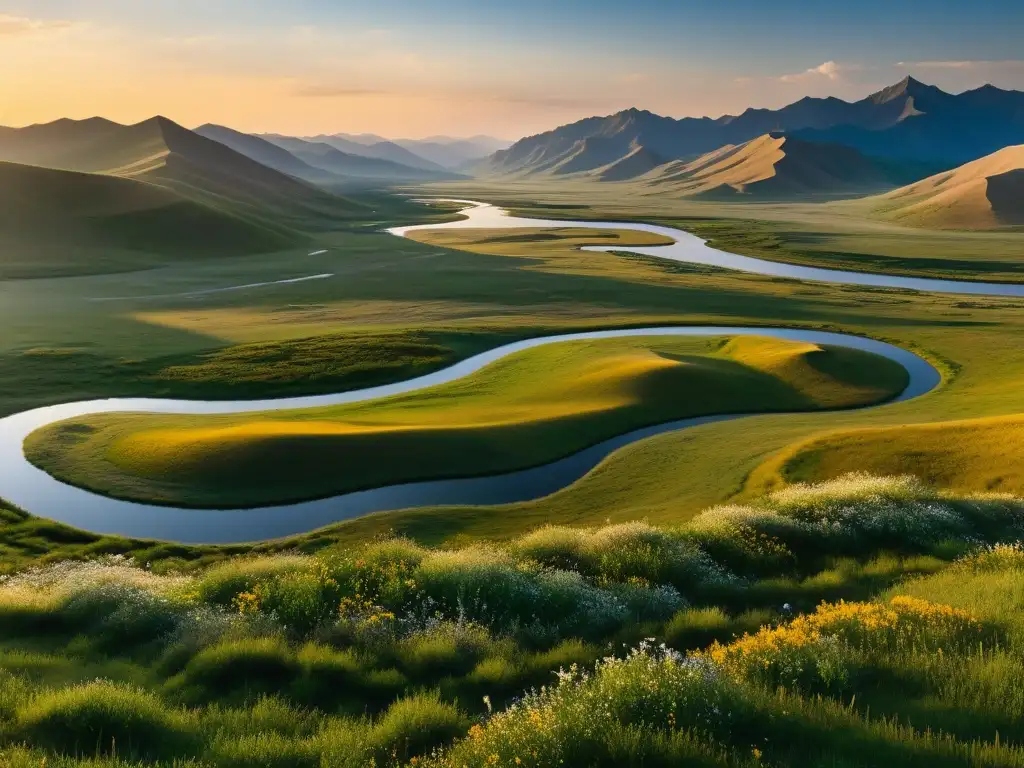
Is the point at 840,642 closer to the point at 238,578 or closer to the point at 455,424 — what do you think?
the point at 238,578

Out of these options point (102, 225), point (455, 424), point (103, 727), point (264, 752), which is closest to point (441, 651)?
point (264, 752)

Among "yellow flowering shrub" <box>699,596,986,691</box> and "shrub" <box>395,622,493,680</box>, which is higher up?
"yellow flowering shrub" <box>699,596,986,691</box>

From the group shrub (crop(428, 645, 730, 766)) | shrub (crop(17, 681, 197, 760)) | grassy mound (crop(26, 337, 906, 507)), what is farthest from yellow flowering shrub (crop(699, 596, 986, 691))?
grassy mound (crop(26, 337, 906, 507))

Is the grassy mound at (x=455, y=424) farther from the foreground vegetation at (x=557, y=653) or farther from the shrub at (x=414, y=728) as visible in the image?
the shrub at (x=414, y=728)

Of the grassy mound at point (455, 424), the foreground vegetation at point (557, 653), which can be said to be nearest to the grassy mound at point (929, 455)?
the grassy mound at point (455, 424)

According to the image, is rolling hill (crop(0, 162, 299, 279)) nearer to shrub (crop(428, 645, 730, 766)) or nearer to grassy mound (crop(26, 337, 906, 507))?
grassy mound (crop(26, 337, 906, 507))
